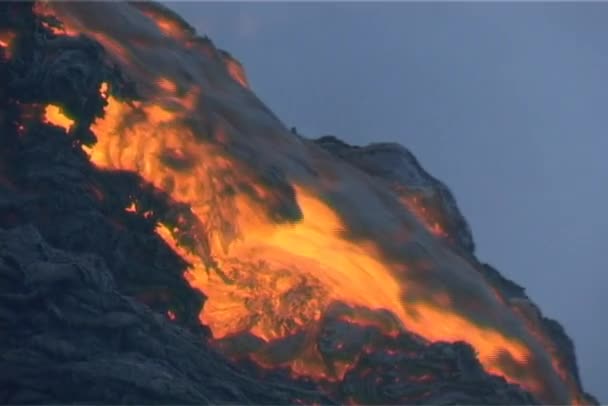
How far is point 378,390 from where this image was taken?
68.6ft

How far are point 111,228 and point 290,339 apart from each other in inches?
148

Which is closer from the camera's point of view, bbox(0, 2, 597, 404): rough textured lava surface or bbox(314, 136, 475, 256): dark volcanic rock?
bbox(0, 2, 597, 404): rough textured lava surface

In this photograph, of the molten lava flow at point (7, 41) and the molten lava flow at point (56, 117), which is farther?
the molten lava flow at point (7, 41)

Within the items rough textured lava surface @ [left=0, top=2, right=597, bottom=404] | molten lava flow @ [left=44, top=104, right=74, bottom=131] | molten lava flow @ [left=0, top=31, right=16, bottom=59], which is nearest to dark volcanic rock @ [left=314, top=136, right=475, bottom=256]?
rough textured lava surface @ [left=0, top=2, right=597, bottom=404]

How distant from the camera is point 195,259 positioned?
21.0m

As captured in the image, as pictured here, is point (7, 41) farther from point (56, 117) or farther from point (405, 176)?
point (405, 176)

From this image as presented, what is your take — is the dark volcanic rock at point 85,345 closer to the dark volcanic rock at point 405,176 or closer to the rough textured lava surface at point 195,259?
the rough textured lava surface at point 195,259

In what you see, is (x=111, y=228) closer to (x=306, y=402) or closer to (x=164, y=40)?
(x=306, y=402)

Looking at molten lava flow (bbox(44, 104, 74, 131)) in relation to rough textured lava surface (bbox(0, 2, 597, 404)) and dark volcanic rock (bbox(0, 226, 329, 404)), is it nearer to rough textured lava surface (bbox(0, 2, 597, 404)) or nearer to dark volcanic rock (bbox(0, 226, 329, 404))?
rough textured lava surface (bbox(0, 2, 597, 404))

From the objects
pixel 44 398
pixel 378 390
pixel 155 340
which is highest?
pixel 378 390

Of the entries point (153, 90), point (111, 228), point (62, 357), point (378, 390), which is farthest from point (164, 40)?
point (62, 357)

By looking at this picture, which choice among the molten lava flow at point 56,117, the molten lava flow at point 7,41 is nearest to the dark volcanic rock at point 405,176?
the molten lava flow at point 56,117

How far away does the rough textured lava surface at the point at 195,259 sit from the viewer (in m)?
16.3

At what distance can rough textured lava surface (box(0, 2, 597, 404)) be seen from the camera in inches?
642
